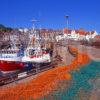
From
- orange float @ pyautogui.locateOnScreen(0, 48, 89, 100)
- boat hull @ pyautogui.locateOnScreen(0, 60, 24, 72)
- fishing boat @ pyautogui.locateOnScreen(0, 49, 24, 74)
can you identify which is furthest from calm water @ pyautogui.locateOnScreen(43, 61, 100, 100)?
fishing boat @ pyautogui.locateOnScreen(0, 49, 24, 74)

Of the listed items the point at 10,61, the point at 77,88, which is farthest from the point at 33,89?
the point at 10,61

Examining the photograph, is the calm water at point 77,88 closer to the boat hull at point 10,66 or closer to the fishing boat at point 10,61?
the boat hull at point 10,66

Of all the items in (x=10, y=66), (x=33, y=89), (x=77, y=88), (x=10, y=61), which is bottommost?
(x=77, y=88)

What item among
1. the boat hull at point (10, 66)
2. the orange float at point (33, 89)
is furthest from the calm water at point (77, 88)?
the boat hull at point (10, 66)

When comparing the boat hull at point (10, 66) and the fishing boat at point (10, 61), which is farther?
the fishing boat at point (10, 61)

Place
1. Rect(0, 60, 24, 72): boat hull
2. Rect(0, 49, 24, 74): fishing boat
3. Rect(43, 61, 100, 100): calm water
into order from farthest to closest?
Rect(0, 49, 24, 74): fishing boat → Rect(0, 60, 24, 72): boat hull → Rect(43, 61, 100, 100): calm water

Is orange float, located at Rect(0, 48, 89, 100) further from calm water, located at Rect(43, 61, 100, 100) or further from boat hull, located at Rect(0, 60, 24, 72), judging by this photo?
boat hull, located at Rect(0, 60, 24, 72)

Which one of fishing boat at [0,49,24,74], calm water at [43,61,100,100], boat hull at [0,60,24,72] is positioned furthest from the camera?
fishing boat at [0,49,24,74]

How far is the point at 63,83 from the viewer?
3341cm

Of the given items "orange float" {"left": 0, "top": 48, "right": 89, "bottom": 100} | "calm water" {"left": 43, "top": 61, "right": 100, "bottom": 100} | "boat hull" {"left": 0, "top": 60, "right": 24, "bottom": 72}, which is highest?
"boat hull" {"left": 0, "top": 60, "right": 24, "bottom": 72}

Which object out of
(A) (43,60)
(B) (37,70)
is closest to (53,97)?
(B) (37,70)

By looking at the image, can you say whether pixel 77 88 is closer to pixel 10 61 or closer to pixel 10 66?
pixel 10 66

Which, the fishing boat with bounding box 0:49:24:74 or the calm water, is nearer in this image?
the calm water

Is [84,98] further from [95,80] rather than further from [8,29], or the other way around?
[8,29]
